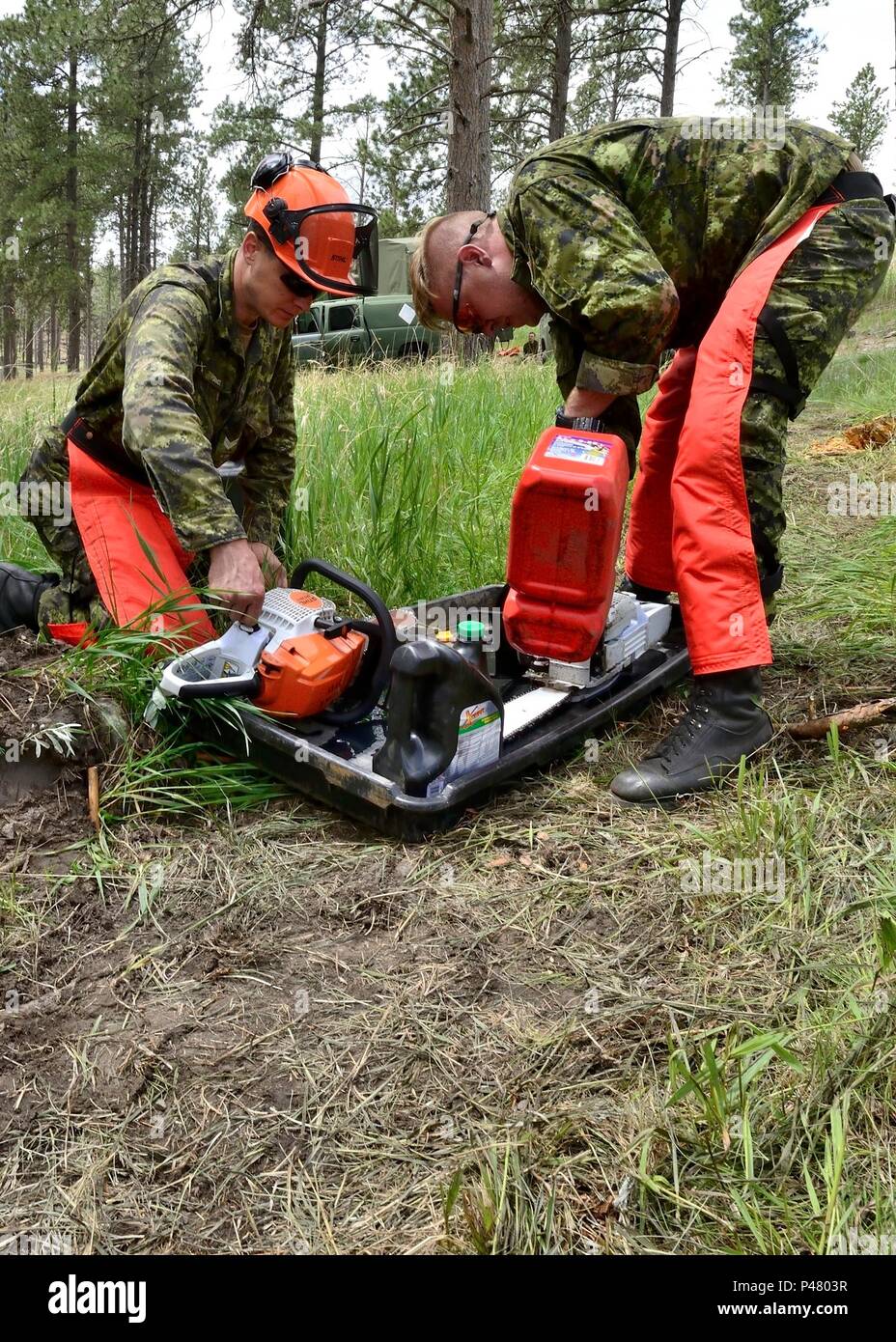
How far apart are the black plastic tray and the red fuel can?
0.68 ft

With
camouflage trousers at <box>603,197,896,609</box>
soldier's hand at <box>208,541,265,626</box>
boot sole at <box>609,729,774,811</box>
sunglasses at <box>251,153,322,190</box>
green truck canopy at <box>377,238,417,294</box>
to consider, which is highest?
green truck canopy at <box>377,238,417,294</box>

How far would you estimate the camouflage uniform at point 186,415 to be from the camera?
102 inches

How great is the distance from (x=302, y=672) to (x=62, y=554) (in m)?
1.29

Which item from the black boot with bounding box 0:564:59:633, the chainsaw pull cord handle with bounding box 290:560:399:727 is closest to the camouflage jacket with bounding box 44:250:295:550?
the chainsaw pull cord handle with bounding box 290:560:399:727

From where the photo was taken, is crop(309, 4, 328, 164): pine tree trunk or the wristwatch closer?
the wristwatch

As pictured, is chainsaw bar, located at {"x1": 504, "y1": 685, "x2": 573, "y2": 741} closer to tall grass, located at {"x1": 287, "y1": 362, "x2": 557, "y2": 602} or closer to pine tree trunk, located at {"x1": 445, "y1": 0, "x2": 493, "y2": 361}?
tall grass, located at {"x1": 287, "y1": 362, "x2": 557, "y2": 602}

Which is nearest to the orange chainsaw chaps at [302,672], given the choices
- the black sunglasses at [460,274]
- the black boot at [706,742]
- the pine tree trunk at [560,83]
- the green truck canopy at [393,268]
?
the black boot at [706,742]

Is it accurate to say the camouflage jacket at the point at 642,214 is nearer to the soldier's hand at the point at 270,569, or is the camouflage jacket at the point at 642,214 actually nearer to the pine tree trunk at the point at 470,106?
the soldier's hand at the point at 270,569

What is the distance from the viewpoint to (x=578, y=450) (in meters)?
2.76

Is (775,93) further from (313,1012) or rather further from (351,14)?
(313,1012)

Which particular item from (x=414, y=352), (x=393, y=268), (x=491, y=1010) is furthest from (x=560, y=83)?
Answer: (x=491, y=1010)

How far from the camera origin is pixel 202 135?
22.0m

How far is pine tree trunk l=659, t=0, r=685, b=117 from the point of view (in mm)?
17453

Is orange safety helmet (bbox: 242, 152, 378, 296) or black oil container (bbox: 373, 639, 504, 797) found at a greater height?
orange safety helmet (bbox: 242, 152, 378, 296)
